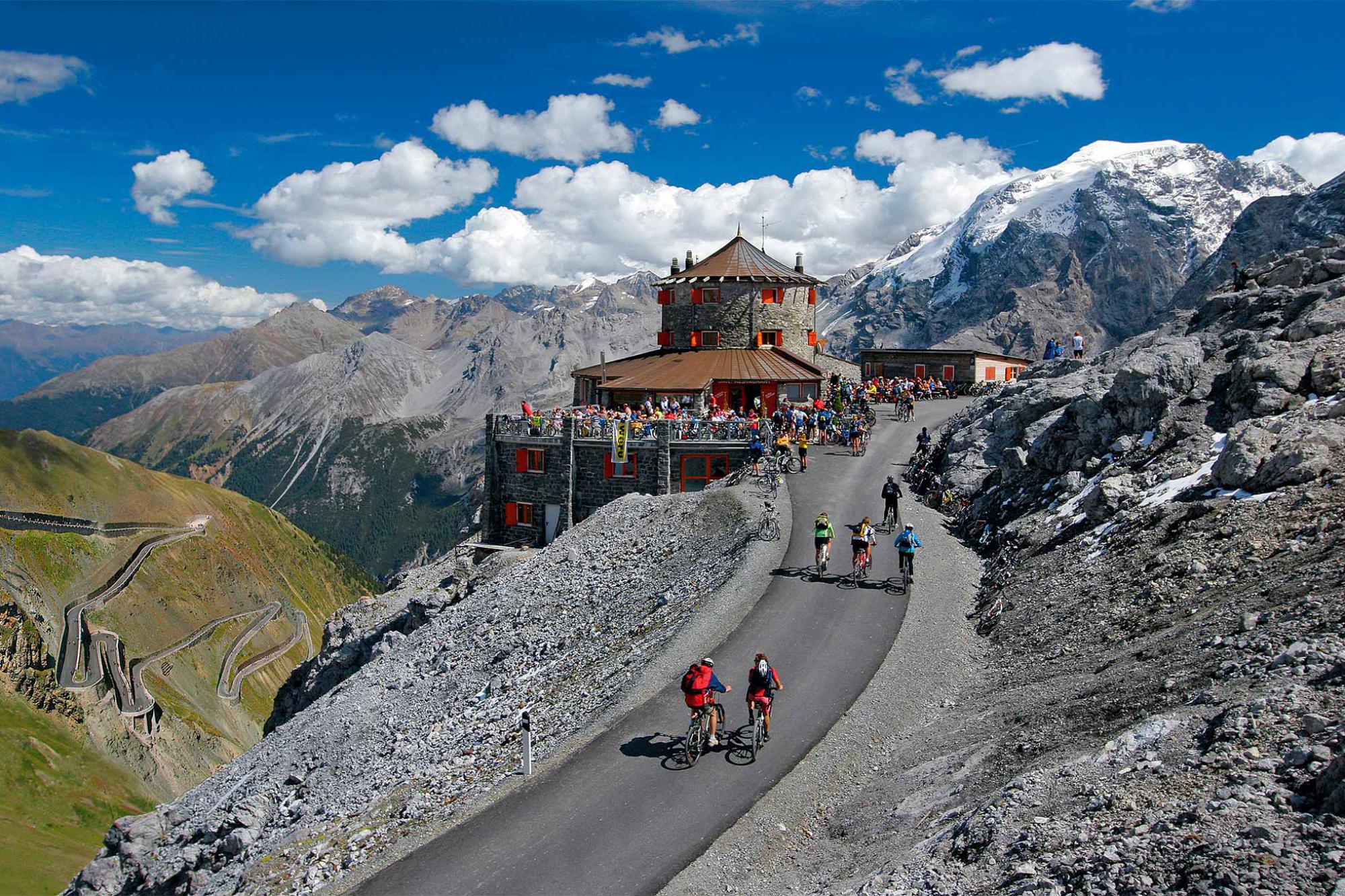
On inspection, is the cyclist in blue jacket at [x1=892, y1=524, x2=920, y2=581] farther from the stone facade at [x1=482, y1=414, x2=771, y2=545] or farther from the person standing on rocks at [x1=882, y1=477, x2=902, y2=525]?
the stone facade at [x1=482, y1=414, x2=771, y2=545]

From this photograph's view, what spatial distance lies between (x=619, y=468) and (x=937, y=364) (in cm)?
3378

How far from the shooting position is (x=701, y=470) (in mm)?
44031

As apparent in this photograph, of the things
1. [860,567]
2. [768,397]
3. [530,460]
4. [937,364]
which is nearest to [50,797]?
[530,460]

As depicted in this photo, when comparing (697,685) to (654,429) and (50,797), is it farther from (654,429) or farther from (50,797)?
(50,797)

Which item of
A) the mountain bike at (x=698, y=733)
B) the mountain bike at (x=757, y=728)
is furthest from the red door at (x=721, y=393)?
the mountain bike at (x=698, y=733)

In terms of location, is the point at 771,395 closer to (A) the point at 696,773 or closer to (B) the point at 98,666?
(A) the point at 696,773

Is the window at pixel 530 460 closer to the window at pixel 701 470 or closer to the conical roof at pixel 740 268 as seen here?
the window at pixel 701 470

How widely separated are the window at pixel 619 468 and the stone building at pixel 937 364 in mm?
29215

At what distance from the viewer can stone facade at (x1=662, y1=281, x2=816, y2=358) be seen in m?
63.0

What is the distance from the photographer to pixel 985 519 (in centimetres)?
3306

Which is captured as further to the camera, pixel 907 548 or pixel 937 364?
pixel 937 364

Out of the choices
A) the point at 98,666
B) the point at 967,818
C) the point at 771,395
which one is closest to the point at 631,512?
the point at 771,395

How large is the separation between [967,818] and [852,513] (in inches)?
871

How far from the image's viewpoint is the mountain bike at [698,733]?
18734mm
